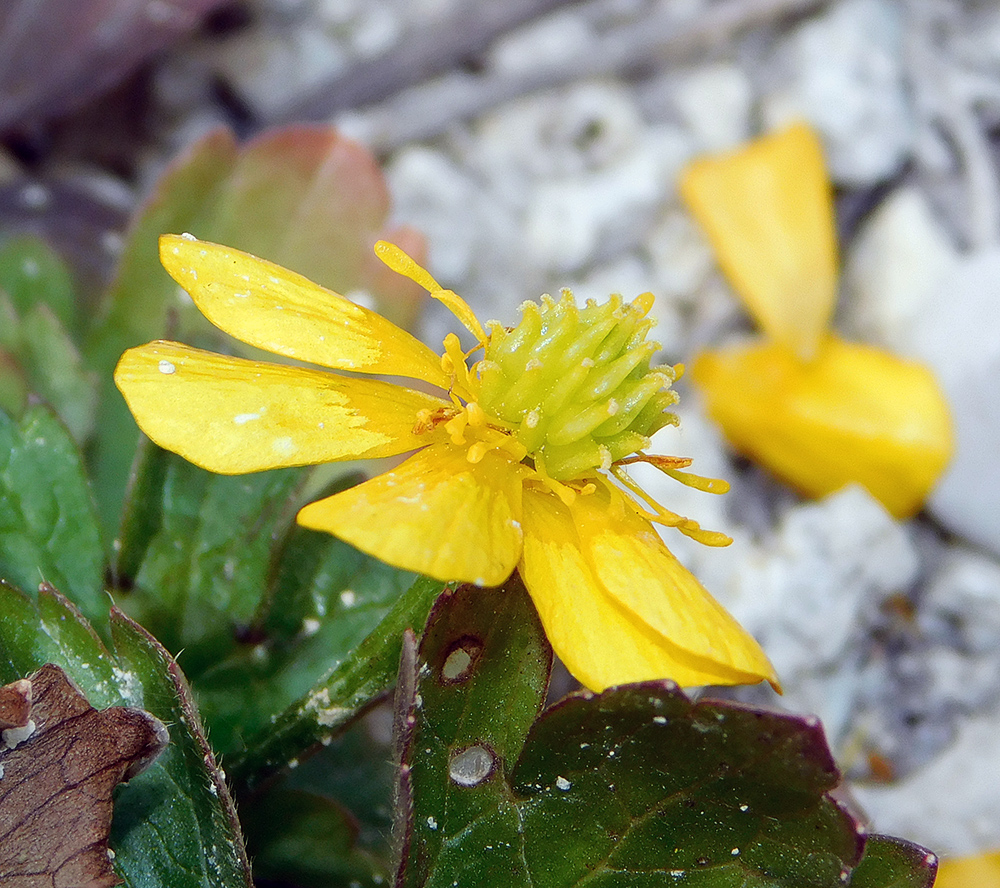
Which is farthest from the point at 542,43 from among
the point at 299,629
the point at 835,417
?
the point at 299,629

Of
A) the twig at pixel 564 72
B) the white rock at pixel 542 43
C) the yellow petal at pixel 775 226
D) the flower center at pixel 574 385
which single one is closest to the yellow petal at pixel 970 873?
the flower center at pixel 574 385

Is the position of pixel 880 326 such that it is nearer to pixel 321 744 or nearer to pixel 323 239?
pixel 323 239

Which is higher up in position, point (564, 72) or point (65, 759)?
point (564, 72)

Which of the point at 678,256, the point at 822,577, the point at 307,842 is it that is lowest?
the point at 822,577

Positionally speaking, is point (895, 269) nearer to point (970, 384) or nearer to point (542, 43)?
point (970, 384)

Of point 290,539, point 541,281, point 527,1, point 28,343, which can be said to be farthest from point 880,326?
point 28,343

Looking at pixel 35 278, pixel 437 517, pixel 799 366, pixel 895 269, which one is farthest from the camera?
pixel 895 269

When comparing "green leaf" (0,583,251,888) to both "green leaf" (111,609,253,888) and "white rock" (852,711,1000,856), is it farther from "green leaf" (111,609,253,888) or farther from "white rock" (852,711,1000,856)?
"white rock" (852,711,1000,856)
